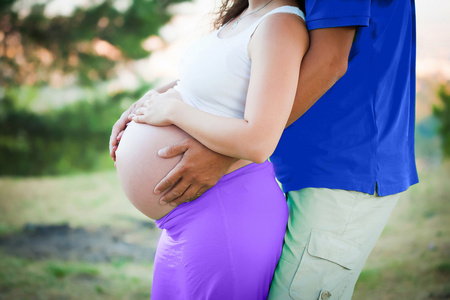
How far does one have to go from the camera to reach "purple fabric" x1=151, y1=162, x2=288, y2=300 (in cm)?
109

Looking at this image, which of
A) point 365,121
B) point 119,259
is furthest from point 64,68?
point 365,121

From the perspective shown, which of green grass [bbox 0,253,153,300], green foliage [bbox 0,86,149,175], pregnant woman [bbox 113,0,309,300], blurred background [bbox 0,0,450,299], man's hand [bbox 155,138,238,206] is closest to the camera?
pregnant woman [bbox 113,0,309,300]

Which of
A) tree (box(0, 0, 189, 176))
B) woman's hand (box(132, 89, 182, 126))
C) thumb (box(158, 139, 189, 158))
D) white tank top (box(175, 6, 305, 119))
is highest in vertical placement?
white tank top (box(175, 6, 305, 119))

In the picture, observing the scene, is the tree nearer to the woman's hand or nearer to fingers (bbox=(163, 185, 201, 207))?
the woman's hand

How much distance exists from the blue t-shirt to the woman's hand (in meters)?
0.37

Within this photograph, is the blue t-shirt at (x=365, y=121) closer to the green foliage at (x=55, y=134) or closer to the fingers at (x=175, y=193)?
the fingers at (x=175, y=193)

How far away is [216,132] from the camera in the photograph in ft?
3.33

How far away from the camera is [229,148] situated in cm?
101

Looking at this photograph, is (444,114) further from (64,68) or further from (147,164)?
(64,68)

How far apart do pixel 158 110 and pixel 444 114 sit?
466 cm

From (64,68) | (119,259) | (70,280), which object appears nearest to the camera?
(70,280)

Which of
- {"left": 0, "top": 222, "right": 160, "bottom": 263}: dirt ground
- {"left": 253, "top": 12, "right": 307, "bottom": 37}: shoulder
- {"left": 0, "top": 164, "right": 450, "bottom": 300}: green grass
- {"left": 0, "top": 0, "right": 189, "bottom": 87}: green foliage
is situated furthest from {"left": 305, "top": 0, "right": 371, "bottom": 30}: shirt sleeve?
{"left": 0, "top": 0, "right": 189, "bottom": 87}: green foliage

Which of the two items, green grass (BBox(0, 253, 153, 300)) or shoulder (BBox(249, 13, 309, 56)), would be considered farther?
green grass (BBox(0, 253, 153, 300))

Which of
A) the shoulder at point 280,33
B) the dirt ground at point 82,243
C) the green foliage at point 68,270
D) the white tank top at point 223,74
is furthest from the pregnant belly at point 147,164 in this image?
the dirt ground at point 82,243
